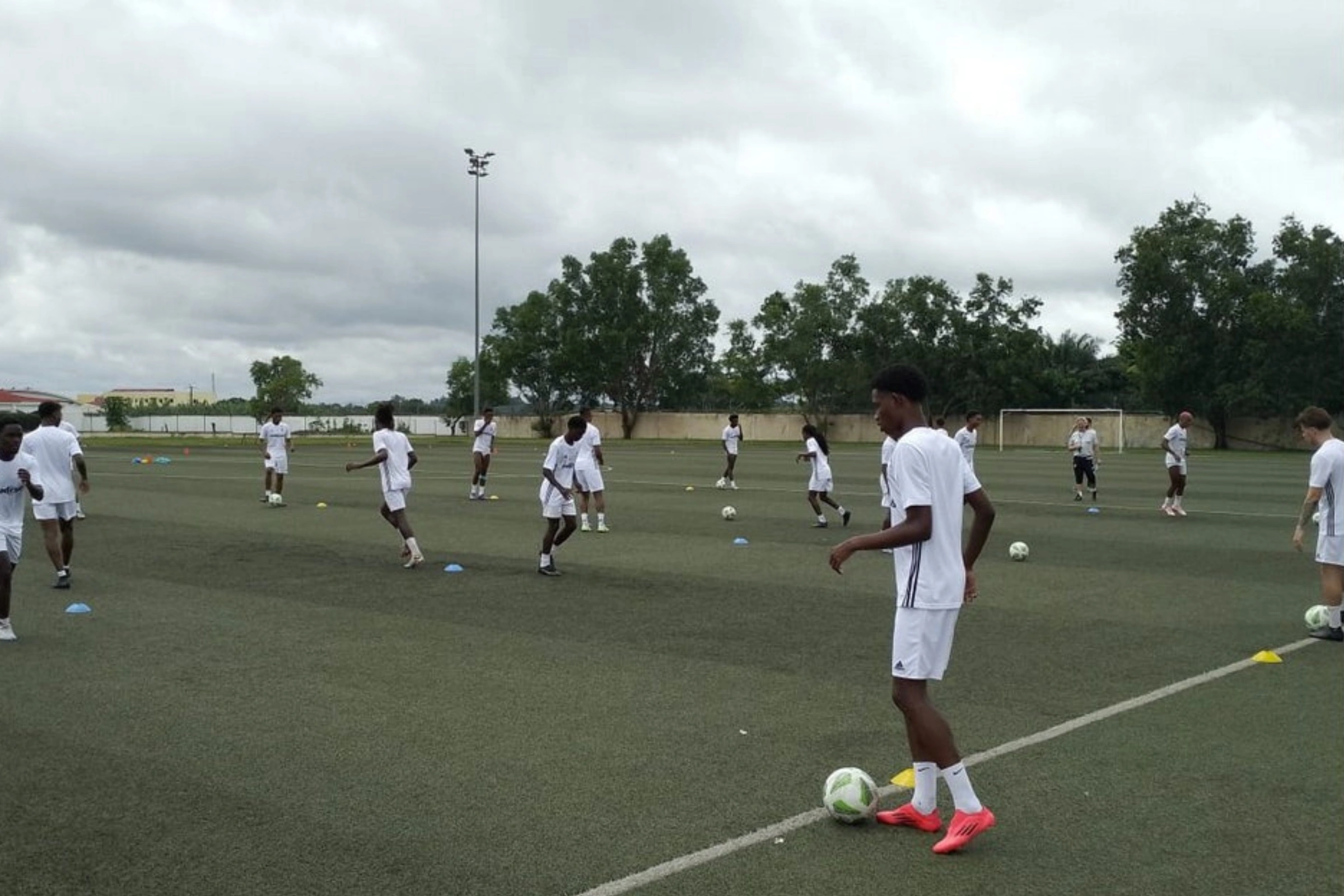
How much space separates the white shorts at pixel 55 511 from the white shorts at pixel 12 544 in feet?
7.00

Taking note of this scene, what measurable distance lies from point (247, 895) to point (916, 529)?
328 centimetres

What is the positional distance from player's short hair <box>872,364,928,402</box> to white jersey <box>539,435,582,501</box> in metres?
9.20

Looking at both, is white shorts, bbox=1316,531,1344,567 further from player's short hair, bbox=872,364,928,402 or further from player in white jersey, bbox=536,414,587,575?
player in white jersey, bbox=536,414,587,575

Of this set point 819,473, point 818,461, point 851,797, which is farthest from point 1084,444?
point 851,797

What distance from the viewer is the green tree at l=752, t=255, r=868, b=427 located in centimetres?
8081

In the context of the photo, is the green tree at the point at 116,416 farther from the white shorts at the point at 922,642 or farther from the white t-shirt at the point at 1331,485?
the white shorts at the point at 922,642

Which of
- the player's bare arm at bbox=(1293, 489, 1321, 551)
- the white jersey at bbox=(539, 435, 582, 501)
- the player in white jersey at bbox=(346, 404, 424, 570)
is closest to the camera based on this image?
the player's bare arm at bbox=(1293, 489, 1321, 551)

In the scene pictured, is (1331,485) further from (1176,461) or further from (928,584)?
(1176,461)

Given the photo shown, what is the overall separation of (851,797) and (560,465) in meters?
9.80

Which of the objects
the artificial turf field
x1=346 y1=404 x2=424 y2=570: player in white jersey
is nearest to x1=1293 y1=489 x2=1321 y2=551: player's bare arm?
the artificial turf field

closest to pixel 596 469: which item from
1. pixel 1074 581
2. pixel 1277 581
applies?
pixel 1074 581

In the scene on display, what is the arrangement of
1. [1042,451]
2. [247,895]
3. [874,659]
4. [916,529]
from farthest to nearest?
[1042,451] → [874,659] → [916,529] → [247,895]

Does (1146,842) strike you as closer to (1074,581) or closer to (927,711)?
(927,711)

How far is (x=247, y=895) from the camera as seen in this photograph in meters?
4.62
